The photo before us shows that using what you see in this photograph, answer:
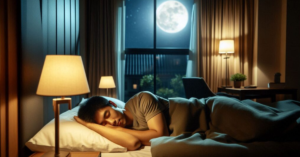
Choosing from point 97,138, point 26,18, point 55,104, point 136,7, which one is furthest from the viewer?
point 136,7

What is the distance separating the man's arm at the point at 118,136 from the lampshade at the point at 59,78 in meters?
0.42

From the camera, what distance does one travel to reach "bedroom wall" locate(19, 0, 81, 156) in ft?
3.53

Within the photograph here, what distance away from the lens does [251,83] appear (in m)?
3.78

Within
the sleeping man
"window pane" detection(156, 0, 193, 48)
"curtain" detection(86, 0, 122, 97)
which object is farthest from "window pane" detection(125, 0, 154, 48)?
the sleeping man

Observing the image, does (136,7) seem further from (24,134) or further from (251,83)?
(24,134)

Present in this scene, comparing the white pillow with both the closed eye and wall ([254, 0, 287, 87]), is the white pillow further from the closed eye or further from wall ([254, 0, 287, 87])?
wall ([254, 0, 287, 87])

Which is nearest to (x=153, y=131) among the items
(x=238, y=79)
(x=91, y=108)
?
(x=91, y=108)

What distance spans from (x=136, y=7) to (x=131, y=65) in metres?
1.30

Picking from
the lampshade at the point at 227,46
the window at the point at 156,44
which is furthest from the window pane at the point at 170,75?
the lampshade at the point at 227,46

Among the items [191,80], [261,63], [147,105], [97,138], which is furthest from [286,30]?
[97,138]

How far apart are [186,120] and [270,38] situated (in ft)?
10.5

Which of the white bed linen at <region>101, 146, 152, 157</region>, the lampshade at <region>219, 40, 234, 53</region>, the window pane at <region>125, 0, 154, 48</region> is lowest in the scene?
the white bed linen at <region>101, 146, 152, 157</region>

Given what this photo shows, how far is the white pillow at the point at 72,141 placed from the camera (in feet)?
3.76

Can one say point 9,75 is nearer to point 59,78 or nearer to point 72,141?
point 59,78
